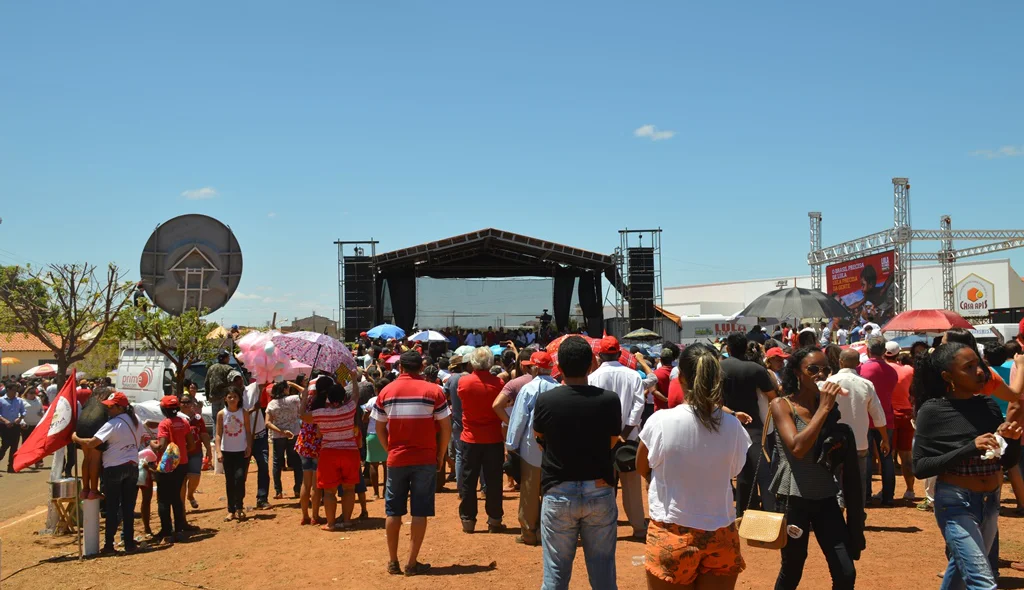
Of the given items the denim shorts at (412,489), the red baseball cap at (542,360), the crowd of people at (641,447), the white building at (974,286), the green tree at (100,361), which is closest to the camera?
the crowd of people at (641,447)

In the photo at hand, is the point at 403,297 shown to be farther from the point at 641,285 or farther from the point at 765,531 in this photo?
the point at 765,531

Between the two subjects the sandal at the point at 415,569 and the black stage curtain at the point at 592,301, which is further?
the black stage curtain at the point at 592,301

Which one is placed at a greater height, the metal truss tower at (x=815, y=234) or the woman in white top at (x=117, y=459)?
Result: the metal truss tower at (x=815, y=234)

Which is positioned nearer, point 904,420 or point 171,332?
point 904,420

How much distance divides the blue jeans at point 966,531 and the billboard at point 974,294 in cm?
4302

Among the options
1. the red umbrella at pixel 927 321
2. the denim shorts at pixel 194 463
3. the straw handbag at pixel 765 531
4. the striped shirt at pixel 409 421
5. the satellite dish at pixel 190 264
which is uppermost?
the satellite dish at pixel 190 264

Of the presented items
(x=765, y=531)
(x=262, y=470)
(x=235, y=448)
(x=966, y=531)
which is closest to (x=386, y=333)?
(x=262, y=470)

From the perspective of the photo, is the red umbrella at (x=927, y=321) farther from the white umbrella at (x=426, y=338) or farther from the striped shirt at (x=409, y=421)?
the white umbrella at (x=426, y=338)

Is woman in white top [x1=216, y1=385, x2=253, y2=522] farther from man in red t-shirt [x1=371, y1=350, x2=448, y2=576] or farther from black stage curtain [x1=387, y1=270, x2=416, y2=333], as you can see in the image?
black stage curtain [x1=387, y1=270, x2=416, y2=333]

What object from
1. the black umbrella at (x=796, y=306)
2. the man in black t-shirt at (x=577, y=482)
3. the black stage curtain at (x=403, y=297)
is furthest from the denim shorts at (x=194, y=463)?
the black stage curtain at (x=403, y=297)

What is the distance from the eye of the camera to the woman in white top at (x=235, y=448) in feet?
28.7

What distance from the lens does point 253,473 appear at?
12.4 meters

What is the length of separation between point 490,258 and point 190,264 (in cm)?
1841

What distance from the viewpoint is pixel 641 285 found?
27.8 meters
